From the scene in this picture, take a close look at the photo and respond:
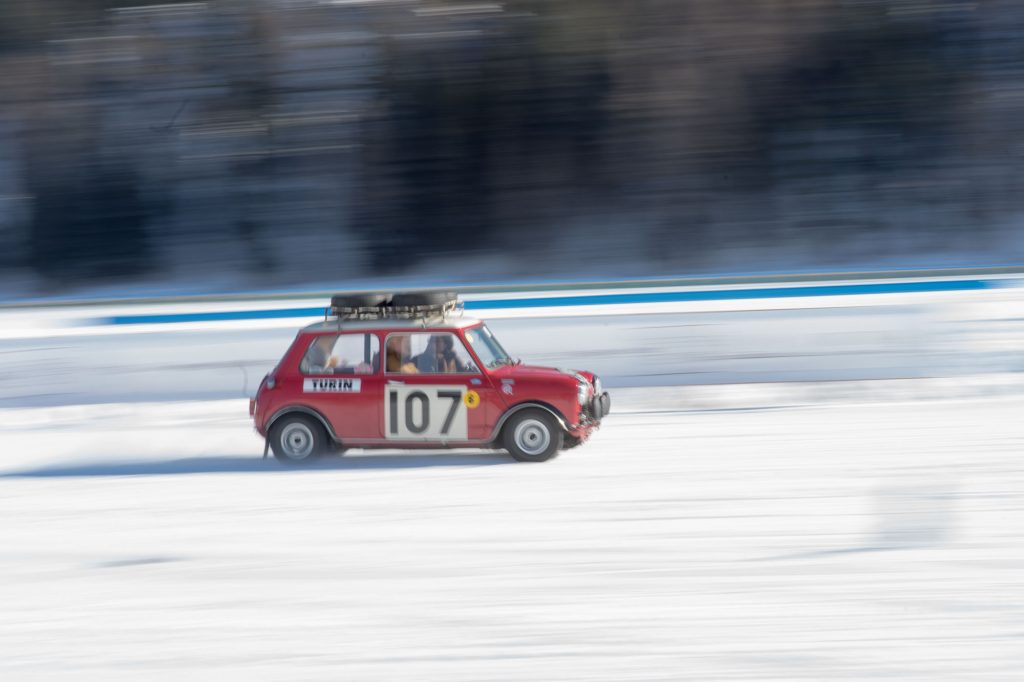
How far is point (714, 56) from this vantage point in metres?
23.8

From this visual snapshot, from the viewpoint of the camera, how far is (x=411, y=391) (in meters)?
8.41

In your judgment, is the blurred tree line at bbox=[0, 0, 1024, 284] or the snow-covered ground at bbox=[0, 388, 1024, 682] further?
the blurred tree line at bbox=[0, 0, 1024, 284]

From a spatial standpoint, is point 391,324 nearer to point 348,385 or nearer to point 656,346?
point 348,385

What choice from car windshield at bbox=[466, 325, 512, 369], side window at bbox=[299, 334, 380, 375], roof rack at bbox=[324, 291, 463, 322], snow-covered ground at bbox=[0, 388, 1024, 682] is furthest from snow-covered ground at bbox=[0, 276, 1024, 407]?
side window at bbox=[299, 334, 380, 375]

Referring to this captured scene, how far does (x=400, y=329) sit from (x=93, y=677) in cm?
429

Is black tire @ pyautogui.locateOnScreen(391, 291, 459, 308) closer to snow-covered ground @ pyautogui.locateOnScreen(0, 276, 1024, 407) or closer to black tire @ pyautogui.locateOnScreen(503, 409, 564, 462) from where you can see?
black tire @ pyautogui.locateOnScreen(503, 409, 564, 462)

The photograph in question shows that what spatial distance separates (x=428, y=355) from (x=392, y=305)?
514 millimetres

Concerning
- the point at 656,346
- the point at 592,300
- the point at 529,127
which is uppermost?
the point at 529,127

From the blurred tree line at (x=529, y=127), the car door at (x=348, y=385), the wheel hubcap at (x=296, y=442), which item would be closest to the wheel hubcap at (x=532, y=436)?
the car door at (x=348, y=385)

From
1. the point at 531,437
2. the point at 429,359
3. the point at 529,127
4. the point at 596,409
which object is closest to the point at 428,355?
the point at 429,359

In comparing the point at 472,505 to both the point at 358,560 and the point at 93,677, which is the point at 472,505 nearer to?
the point at 358,560

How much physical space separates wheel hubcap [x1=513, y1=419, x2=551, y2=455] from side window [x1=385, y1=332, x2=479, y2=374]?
0.63 meters

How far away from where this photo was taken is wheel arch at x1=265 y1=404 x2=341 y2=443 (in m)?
8.57

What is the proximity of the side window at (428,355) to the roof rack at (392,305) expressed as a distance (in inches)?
9.5
